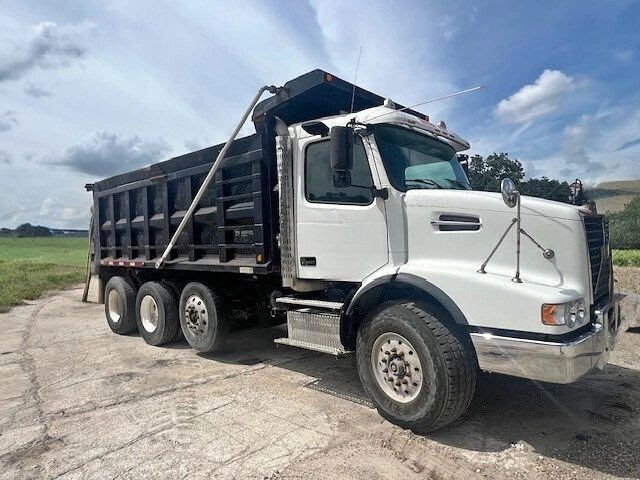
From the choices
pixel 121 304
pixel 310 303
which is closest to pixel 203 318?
pixel 310 303

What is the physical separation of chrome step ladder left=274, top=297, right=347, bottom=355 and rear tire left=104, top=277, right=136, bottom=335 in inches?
155

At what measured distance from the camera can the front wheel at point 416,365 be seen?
11.3 ft

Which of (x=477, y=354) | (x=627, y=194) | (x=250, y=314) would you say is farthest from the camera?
(x=627, y=194)

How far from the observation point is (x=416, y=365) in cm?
369

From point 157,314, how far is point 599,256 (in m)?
5.78

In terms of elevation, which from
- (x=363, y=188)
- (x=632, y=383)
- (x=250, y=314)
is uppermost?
(x=363, y=188)

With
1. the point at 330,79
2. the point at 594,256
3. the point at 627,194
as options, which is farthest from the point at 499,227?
the point at 627,194

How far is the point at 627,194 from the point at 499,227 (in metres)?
32.3

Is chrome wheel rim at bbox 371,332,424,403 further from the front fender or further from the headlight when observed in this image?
the headlight

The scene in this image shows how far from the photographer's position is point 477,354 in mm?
3455

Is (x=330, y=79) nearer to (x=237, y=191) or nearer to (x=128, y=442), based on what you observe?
(x=237, y=191)

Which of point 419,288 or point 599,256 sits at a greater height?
point 599,256

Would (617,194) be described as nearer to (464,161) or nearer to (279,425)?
(464,161)

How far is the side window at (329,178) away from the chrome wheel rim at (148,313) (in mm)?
3751
